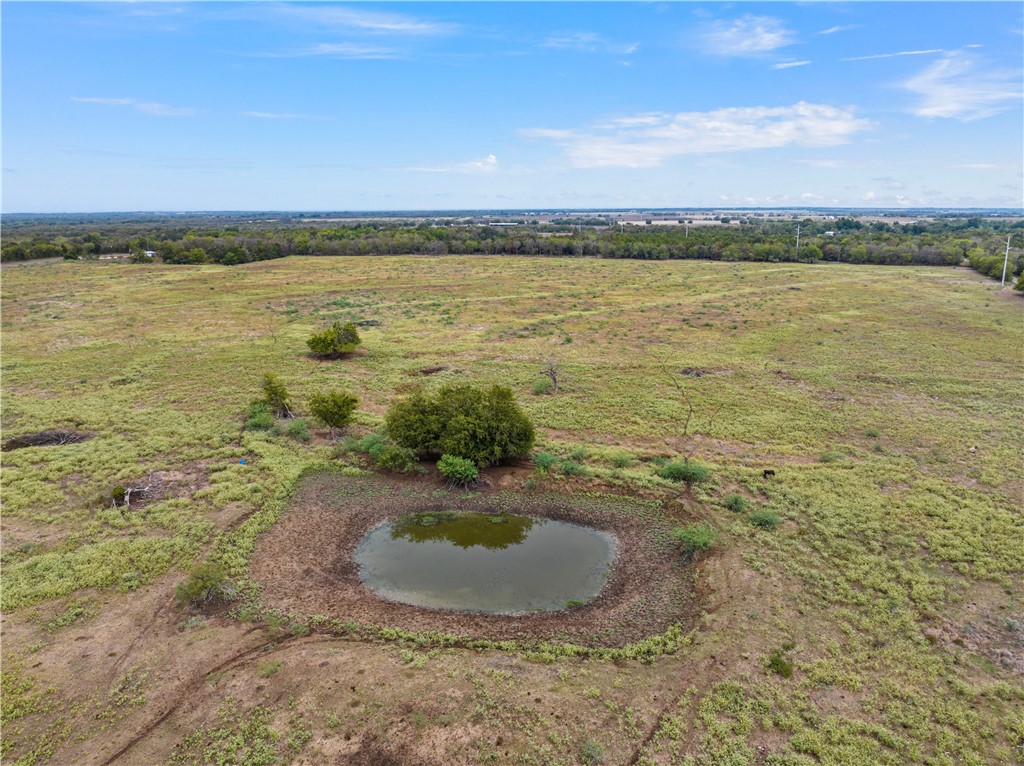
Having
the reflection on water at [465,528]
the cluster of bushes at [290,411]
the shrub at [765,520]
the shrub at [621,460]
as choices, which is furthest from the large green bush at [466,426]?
the shrub at [765,520]

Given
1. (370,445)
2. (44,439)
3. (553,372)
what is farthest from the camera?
(553,372)

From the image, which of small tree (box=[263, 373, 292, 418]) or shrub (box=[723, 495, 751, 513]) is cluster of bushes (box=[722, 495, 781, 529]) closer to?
shrub (box=[723, 495, 751, 513])

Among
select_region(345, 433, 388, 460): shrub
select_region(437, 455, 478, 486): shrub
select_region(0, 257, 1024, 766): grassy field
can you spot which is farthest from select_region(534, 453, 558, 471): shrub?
select_region(345, 433, 388, 460): shrub

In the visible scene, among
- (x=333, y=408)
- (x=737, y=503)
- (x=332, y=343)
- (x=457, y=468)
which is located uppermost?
(x=332, y=343)

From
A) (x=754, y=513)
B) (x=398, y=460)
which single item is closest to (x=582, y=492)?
(x=754, y=513)

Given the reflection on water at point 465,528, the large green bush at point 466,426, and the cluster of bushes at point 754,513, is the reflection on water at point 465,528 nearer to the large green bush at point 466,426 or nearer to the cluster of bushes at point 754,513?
the large green bush at point 466,426

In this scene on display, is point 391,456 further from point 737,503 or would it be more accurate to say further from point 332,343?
point 332,343
